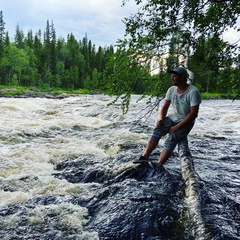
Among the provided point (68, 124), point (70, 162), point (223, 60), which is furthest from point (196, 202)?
point (68, 124)

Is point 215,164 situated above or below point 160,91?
below

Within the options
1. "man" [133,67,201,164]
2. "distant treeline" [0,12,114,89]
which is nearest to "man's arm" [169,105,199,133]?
"man" [133,67,201,164]

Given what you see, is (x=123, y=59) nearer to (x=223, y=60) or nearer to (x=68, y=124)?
(x=223, y=60)

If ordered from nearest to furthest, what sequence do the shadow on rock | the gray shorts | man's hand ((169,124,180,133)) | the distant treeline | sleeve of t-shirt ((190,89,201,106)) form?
the shadow on rock < sleeve of t-shirt ((190,89,201,106)) < man's hand ((169,124,180,133)) < the gray shorts < the distant treeline

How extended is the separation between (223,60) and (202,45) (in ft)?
4.58

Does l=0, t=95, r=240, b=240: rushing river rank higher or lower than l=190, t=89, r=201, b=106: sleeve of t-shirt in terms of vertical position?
lower

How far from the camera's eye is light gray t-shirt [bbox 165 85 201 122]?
4.99 m

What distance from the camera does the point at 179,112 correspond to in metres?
5.39

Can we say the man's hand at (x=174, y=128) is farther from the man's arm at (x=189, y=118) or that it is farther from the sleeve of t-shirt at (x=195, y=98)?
the sleeve of t-shirt at (x=195, y=98)

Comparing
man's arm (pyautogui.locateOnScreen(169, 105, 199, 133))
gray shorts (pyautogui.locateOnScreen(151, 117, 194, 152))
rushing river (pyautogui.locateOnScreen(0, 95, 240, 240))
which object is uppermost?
man's arm (pyautogui.locateOnScreen(169, 105, 199, 133))

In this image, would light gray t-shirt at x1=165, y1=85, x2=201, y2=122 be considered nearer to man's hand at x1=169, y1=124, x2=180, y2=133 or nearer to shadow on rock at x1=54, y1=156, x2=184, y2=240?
man's hand at x1=169, y1=124, x2=180, y2=133

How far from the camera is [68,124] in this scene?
1337 centimetres

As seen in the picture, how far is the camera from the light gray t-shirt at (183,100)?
4.99m

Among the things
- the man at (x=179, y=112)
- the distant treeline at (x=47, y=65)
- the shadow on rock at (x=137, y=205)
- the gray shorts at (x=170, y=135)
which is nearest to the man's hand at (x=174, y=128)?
the man at (x=179, y=112)
